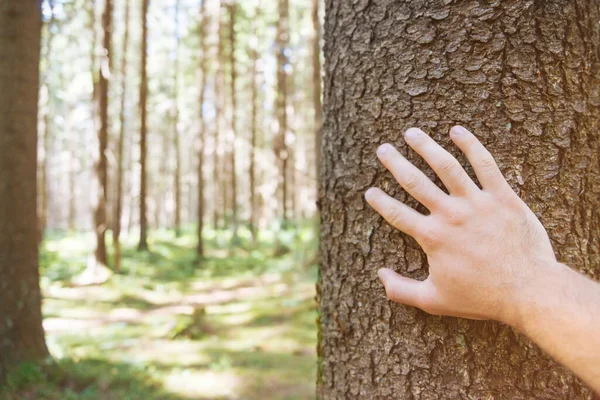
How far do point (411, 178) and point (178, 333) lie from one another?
6874 mm

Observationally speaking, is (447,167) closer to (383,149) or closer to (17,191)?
(383,149)

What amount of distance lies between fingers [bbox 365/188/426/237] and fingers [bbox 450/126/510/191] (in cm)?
19

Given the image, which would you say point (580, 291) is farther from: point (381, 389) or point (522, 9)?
point (522, 9)

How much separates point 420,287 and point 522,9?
2.88 feet

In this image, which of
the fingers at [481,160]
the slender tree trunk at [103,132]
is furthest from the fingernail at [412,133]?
the slender tree trunk at [103,132]

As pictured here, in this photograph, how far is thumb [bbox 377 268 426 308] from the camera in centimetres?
131

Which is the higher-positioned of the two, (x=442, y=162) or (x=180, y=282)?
(x=442, y=162)

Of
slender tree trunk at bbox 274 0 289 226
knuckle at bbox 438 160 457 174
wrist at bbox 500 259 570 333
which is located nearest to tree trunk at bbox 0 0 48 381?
knuckle at bbox 438 160 457 174

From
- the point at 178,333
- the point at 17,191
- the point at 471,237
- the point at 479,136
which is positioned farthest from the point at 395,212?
the point at 178,333

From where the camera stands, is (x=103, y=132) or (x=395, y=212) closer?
(x=395, y=212)

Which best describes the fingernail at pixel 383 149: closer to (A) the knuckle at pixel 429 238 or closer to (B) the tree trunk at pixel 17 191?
(A) the knuckle at pixel 429 238

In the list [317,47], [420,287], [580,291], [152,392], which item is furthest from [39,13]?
[317,47]

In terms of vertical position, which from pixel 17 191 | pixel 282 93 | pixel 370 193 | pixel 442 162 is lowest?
pixel 17 191

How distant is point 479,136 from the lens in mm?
1376
